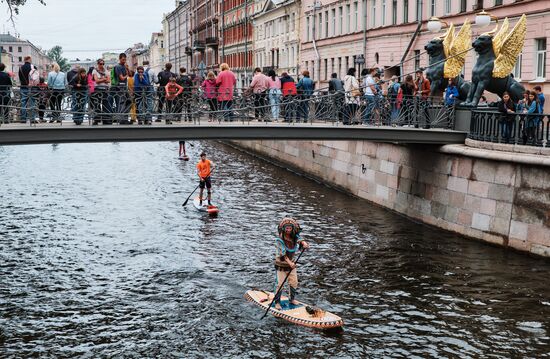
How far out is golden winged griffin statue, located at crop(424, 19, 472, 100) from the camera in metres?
22.4

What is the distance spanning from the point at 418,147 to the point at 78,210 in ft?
32.4

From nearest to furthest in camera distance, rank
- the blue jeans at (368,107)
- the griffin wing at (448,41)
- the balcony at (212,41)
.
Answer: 1. the blue jeans at (368,107)
2. the griffin wing at (448,41)
3. the balcony at (212,41)

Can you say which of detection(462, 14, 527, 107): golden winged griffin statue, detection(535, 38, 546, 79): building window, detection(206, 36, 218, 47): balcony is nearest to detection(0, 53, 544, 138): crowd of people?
detection(462, 14, 527, 107): golden winged griffin statue

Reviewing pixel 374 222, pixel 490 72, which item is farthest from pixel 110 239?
pixel 490 72

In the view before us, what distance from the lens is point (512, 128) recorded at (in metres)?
19.6

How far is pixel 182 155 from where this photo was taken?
4056 centimetres

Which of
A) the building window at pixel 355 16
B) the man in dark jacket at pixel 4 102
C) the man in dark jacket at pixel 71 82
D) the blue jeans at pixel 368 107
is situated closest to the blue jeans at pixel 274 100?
the blue jeans at pixel 368 107

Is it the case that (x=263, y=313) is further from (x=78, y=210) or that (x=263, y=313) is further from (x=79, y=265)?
(x=78, y=210)

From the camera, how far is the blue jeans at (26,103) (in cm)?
1833

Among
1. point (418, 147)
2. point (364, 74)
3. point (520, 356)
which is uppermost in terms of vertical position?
point (364, 74)

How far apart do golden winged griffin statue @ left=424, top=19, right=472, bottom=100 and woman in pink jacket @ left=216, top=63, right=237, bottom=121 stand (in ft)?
17.9

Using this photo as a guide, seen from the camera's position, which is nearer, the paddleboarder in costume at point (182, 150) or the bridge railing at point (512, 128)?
the bridge railing at point (512, 128)

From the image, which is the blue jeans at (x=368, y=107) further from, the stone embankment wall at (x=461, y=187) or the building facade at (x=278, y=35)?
the building facade at (x=278, y=35)

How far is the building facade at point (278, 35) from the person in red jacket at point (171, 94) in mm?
41739
